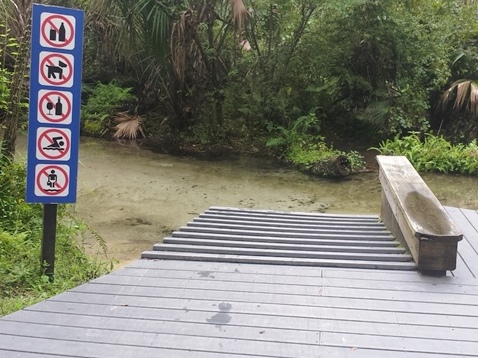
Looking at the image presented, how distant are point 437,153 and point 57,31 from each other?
7704 mm

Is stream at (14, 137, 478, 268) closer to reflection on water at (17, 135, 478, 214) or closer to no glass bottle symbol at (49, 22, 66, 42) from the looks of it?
reflection on water at (17, 135, 478, 214)

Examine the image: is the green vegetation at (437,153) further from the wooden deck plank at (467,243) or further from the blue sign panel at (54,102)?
the blue sign panel at (54,102)

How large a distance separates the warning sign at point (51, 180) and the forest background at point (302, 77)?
613 cm

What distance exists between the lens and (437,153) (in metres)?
9.21

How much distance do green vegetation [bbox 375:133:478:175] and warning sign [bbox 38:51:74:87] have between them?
7236mm

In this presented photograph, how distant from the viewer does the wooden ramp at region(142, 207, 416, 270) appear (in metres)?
3.13

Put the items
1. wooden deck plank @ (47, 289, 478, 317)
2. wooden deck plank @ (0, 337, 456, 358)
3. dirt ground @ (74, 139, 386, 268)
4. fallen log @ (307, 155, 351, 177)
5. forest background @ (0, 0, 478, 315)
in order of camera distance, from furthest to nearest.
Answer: forest background @ (0, 0, 478, 315) < fallen log @ (307, 155, 351, 177) < dirt ground @ (74, 139, 386, 268) < wooden deck plank @ (47, 289, 478, 317) < wooden deck plank @ (0, 337, 456, 358)

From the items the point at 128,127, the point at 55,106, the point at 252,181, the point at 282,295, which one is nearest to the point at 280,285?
the point at 282,295

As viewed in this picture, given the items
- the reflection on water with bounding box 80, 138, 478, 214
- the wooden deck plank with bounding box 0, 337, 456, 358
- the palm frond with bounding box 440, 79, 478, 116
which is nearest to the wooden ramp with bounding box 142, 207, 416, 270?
the wooden deck plank with bounding box 0, 337, 456, 358

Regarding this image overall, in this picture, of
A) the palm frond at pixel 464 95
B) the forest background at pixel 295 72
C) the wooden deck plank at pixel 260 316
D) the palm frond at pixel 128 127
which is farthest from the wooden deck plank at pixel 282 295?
the palm frond at pixel 128 127

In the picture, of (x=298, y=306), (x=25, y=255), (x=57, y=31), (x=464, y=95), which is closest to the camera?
(x=298, y=306)

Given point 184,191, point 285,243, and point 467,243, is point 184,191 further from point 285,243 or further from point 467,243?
point 467,243

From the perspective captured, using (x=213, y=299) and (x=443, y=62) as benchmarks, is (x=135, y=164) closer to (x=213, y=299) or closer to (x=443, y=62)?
(x=443, y=62)

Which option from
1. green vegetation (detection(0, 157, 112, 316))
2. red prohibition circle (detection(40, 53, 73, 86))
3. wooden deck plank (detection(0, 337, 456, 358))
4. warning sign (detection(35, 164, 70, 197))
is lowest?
green vegetation (detection(0, 157, 112, 316))
